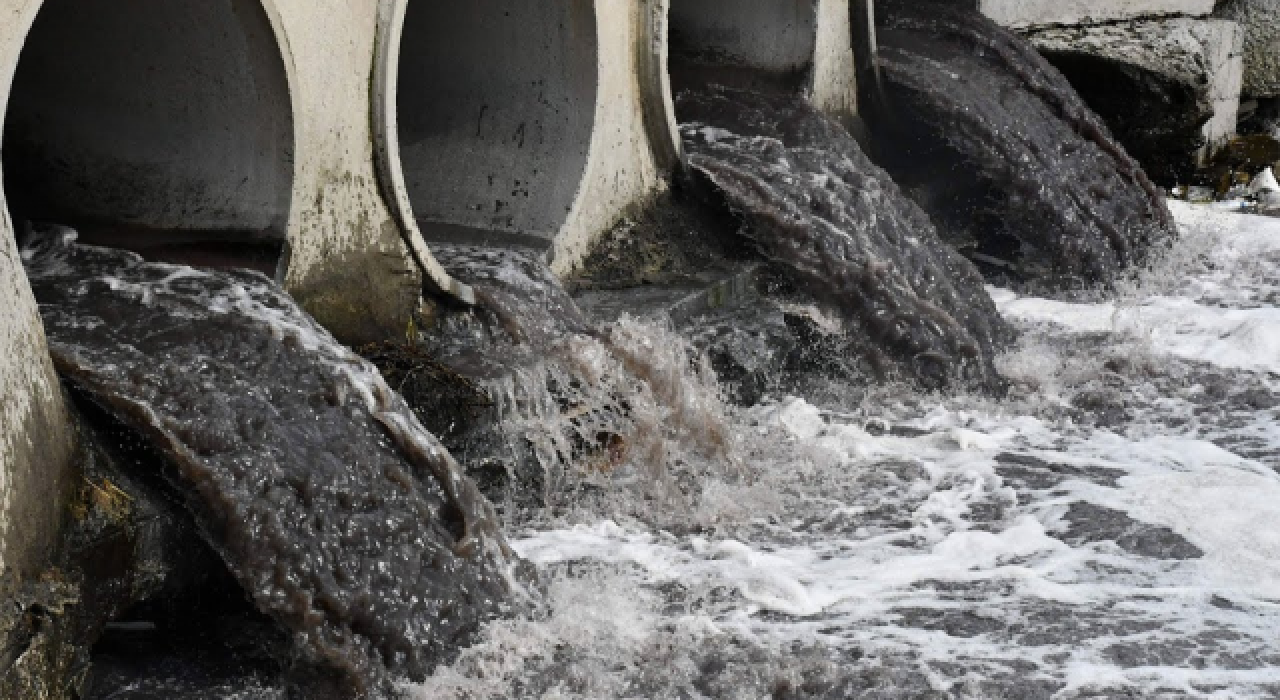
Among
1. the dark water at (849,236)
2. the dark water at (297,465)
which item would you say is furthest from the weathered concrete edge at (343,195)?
the dark water at (849,236)

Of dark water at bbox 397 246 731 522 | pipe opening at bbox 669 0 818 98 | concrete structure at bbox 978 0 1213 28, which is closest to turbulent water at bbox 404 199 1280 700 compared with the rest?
dark water at bbox 397 246 731 522

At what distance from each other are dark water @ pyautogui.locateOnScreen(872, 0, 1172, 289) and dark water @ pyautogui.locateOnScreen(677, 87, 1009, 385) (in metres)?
0.87

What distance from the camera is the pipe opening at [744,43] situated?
8.10m

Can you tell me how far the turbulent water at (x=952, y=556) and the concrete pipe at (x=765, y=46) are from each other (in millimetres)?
2053

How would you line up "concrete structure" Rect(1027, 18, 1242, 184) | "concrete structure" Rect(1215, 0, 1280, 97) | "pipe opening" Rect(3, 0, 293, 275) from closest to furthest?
"pipe opening" Rect(3, 0, 293, 275)
"concrete structure" Rect(1027, 18, 1242, 184)
"concrete structure" Rect(1215, 0, 1280, 97)

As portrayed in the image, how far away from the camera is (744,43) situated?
8.25m

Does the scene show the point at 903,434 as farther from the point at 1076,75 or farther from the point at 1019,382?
the point at 1076,75

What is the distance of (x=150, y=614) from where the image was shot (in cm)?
384

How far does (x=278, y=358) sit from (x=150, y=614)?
29.1 inches

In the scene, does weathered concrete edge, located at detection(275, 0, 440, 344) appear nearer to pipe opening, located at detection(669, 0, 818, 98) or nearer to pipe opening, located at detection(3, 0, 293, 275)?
pipe opening, located at detection(3, 0, 293, 275)

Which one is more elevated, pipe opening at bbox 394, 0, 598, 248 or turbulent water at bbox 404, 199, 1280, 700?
pipe opening at bbox 394, 0, 598, 248

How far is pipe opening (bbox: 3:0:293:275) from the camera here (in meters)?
4.89

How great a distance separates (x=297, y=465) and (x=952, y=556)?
6.50 ft

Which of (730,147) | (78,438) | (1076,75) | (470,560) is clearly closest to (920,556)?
(470,560)
